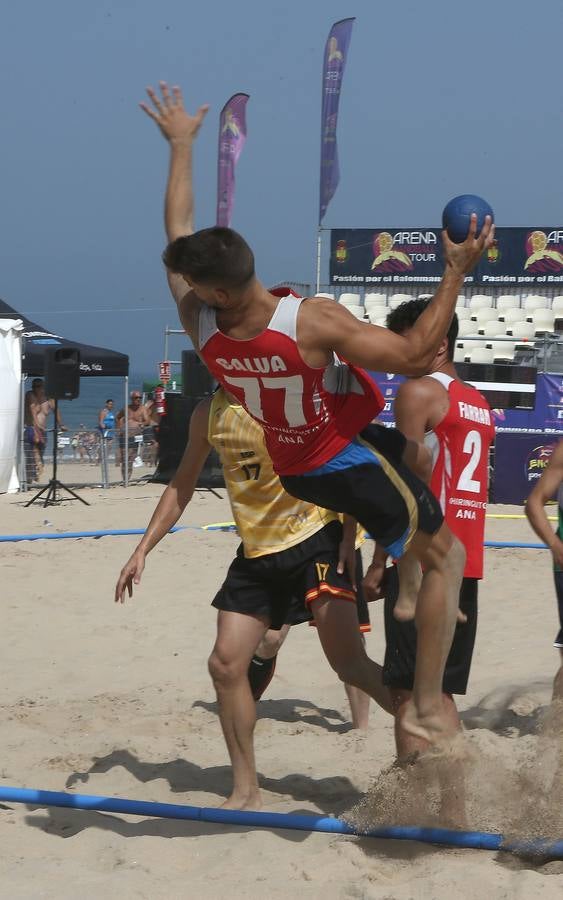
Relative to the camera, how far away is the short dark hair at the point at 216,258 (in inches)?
127

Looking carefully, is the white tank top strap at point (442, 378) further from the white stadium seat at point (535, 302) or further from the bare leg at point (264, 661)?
the white stadium seat at point (535, 302)

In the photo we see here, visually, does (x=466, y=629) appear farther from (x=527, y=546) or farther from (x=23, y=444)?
(x=23, y=444)

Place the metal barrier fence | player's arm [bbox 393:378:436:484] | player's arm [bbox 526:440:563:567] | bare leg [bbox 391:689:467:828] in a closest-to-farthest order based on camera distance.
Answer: bare leg [bbox 391:689:467:828] < player's arm [bbox 393:378:436:484] < player's arm [bbox 526:440:563:567] < the metal barrier fence

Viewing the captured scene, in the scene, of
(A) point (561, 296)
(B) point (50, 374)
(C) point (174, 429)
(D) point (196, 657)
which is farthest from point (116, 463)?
(A) point (561, 296)

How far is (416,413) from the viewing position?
3754 mm

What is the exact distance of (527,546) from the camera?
10445mm

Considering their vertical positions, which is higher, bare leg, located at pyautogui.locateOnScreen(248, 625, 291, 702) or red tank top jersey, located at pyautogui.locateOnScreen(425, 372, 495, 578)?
red tank top jersey, located at pyautogui.locateOnScreen(425, 372, 495, 578)

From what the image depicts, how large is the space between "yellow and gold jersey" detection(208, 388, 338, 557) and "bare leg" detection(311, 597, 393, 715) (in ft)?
0.99

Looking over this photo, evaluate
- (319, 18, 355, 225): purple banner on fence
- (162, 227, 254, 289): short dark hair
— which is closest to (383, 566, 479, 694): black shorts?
(162, 227, 254, 289): short dark hair

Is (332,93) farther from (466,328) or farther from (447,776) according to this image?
(447,776)

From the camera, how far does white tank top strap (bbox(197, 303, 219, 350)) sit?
3.38 meters

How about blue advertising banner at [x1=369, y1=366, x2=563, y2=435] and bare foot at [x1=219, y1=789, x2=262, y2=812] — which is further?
blue advertising banner at [x1=369, y1=366, x2=563, y2=435]

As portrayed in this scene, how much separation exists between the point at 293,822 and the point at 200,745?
1.65 m

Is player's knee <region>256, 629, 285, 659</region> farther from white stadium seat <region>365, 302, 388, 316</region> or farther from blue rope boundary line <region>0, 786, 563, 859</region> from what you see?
white stadium seat <region>365, 302, 388, 316</region>
